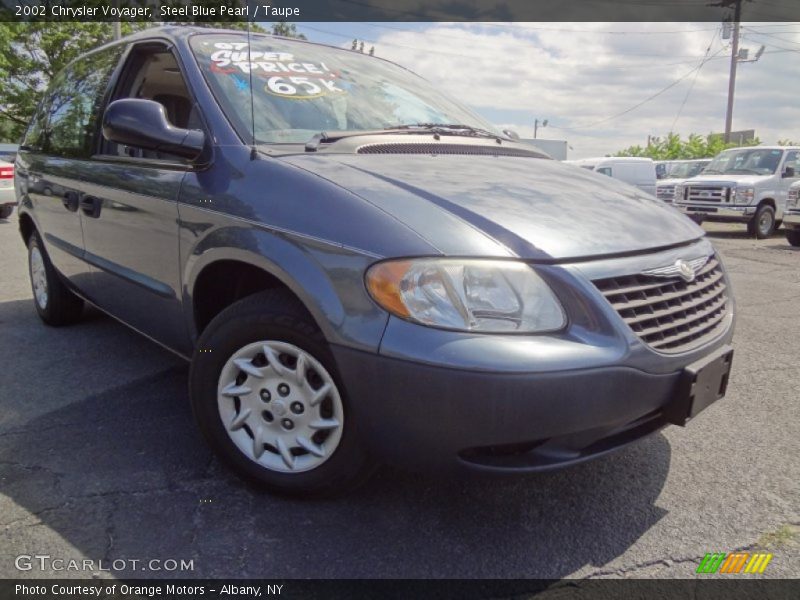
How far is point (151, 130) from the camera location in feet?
8.21

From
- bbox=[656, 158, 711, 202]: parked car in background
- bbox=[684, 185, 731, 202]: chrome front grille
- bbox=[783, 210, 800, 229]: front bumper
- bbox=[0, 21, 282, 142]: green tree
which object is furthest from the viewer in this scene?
bbox=[0, 21, 282, 142]: green tree

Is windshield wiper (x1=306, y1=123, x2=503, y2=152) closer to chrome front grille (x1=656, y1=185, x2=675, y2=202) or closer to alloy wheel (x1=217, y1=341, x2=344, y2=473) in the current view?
alloy wheel (x1=217, y1=341, x2=344, y2=473)

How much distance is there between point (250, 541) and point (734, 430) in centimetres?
223

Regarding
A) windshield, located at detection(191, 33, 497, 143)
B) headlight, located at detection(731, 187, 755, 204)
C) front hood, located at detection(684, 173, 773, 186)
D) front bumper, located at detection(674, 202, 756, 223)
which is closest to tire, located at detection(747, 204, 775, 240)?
front bumper, located at detection(674, 202, 756, 223)

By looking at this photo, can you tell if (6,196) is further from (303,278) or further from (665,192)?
(665,192)

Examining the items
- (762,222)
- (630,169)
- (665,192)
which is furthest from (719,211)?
(630,169)

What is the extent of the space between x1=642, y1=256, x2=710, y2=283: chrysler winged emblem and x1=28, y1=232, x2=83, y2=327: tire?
3660mm

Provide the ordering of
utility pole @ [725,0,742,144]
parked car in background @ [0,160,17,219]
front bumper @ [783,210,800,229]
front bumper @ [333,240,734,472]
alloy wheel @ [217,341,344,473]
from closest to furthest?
front bumper @ [333,240,734,472]
alloy wheel @ [217,341,344,473]
front bumper @ [783,210,800,229]
parked car in background @ [0,160,17,219]
utility pole @ [725,0,742,144]

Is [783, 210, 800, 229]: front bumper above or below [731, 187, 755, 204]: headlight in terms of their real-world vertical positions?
below

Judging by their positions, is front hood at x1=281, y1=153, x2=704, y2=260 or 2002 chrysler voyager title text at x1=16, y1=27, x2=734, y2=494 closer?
2002 chrysler voyager title text at x1=16, y1=27, x2=734, y2=494

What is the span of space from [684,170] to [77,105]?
922 inches

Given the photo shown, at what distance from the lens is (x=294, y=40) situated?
3.38 meters

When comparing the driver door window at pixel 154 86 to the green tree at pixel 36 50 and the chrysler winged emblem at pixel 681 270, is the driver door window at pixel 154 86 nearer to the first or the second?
the chrysler winged emblem at pixel 681 270

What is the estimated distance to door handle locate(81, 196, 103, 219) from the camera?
3322 mm
